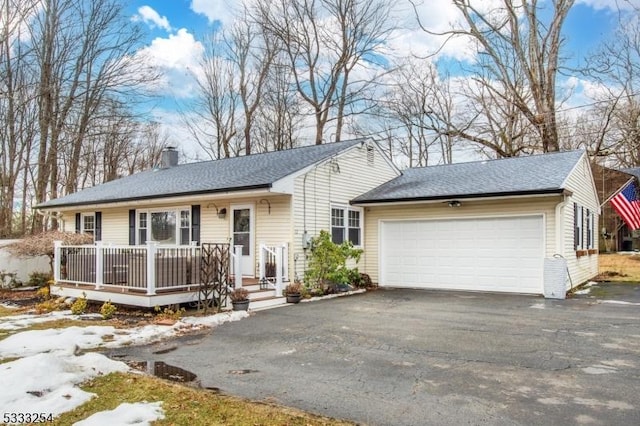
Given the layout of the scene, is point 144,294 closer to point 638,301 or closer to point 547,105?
point 638,301

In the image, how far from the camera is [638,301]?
10.7 metres

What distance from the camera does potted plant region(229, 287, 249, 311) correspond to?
31.0 ft

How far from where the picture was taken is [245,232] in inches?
500

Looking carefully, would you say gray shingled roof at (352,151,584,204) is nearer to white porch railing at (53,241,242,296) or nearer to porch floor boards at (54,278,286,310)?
porch floor boards at (54,278,286,310)

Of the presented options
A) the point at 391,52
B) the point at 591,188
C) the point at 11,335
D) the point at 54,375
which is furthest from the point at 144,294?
the point at 391,52

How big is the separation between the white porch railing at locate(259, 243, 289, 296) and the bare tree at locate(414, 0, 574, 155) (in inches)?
681

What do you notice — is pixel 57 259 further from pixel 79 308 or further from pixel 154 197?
pixel 154 197

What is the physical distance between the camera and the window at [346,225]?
1350 cm

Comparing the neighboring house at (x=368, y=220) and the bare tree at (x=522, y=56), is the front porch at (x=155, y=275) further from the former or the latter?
the bare tree at (x=522, y=56)

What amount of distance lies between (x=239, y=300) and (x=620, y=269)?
16.9 metres

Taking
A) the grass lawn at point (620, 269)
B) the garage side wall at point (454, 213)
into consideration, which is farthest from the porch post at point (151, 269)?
the grass lawn at point (620, 269)

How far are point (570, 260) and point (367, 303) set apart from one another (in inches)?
236

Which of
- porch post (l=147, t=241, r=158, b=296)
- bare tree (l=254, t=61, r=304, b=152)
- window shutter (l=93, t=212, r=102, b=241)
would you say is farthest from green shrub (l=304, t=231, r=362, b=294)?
bare tree (l=254, t=61, r=304, b=152)

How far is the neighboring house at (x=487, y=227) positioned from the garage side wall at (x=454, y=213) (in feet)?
0.08
